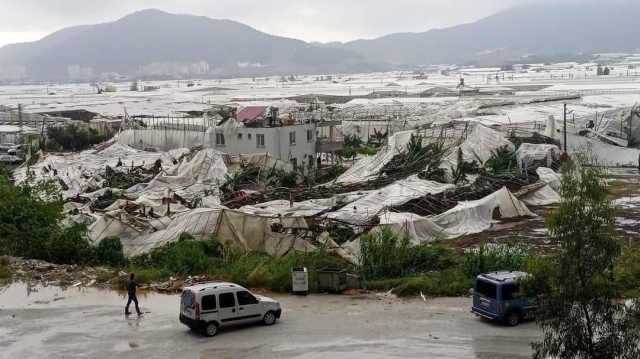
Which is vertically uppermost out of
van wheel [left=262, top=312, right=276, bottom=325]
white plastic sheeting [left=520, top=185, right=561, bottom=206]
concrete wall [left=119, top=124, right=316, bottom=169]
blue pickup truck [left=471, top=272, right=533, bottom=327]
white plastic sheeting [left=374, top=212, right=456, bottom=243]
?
concrete wall [left=119, top=124, right=316, bottom=169]

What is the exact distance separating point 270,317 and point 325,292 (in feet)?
8.80

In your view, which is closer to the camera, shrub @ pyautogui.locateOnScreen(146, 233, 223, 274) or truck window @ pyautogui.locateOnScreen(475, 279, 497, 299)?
truck window @ pyautogui.locateOnScreen(475, 279, 497, 299)

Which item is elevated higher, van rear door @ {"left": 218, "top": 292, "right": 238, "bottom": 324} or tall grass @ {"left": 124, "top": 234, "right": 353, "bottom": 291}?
van rear door @ {"left": 218, "top": 292, "right": 238, "bottom": 324}

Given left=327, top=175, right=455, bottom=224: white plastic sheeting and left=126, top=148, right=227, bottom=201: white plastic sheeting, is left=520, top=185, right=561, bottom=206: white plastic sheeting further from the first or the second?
left=126, top=148, right=227, bottom=201: white plastic sheeting

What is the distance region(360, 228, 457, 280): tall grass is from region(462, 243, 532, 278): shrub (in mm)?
1012

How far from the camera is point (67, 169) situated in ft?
111

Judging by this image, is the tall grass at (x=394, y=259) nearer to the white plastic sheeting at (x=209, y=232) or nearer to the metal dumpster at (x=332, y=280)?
the metal dumpster at (x=332, y=280)

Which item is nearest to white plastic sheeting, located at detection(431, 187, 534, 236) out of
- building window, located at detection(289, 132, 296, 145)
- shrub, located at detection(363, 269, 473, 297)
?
shrub, located at detection(363, 269, 473, 297)

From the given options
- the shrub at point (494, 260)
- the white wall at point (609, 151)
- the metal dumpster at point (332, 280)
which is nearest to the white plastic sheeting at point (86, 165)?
the metal dumpster at point (332, 280)

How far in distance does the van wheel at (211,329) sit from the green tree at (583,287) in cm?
597

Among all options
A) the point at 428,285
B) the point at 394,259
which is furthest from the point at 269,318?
the point at 394,259

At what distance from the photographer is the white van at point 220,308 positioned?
11938 mm

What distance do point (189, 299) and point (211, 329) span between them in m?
0.61

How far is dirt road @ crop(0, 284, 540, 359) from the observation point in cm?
1119
